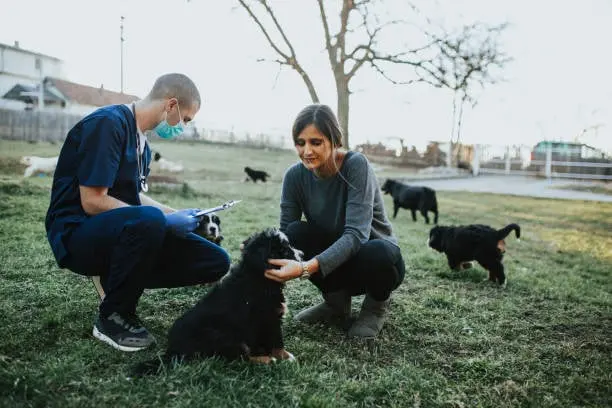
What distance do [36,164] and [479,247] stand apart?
36.3 feet

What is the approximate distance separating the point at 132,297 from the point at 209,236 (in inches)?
86.5

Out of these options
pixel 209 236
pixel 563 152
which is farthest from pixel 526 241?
pixel 563 152

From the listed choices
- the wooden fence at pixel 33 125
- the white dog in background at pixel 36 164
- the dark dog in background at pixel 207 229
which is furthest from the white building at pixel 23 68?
the dark dog in background at pixel 207 229

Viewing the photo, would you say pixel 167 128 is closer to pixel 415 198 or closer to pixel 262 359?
pixel 262 359

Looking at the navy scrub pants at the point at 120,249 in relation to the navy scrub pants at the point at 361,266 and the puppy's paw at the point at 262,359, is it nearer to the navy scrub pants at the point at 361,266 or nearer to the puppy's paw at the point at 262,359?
the puppy's paw at the point at 262,359

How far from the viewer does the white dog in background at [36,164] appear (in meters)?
11.6

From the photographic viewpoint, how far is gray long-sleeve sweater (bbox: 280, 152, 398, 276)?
3301 millimetres

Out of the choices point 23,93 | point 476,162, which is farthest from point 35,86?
point 476,162

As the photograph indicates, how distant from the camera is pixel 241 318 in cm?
272

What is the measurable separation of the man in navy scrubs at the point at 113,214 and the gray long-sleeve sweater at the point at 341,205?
90 cm

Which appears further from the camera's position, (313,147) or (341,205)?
(341,205)

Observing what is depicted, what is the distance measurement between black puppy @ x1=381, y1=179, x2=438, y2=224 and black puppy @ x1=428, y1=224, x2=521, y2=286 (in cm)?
486

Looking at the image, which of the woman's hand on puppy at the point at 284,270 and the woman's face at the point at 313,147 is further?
the woman's face at the point at 313,147

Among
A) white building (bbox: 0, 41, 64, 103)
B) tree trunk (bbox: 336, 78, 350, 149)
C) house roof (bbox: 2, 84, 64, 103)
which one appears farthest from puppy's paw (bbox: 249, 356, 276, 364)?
house roof (bbox: 2, 84, 64, 103)
